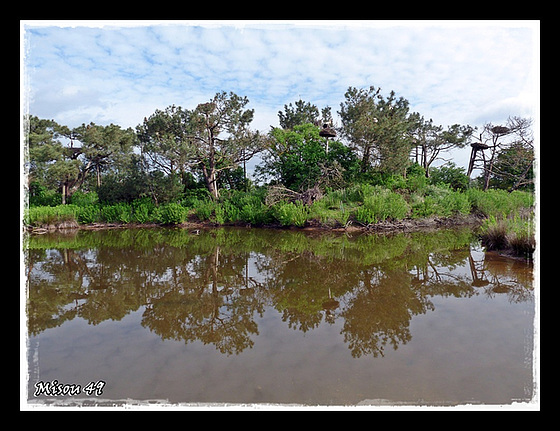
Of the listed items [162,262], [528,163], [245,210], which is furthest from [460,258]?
[528,163]

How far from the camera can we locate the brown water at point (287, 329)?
10.7 ft

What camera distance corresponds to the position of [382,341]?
14.0 feet

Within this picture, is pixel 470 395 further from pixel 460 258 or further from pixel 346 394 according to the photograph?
pixel 460 258

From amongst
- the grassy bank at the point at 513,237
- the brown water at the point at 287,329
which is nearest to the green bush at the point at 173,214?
the brown water at the point at 287,329

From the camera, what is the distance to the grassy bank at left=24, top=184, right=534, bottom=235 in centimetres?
1587

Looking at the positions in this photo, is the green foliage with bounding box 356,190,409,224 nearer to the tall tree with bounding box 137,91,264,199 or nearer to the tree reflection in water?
the tree reflection in water

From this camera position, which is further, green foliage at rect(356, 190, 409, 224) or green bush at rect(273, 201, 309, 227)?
green bush at rect(273, 201, 309, 227)

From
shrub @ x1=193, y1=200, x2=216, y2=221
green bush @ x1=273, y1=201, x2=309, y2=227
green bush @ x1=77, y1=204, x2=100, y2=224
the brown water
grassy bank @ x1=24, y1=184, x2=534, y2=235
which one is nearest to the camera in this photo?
the brown water

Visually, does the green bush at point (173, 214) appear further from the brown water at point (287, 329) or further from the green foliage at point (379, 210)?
the green foliage at point (379, 210)

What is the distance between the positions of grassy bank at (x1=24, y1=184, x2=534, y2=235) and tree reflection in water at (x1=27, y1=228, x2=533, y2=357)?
3983 mm

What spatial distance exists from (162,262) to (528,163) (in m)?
26.7

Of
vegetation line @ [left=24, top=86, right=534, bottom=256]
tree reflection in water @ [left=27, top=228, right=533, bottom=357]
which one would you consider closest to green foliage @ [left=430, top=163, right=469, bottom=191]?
vegetation line @ [left=24, top=86, right=534, bottom=256]
